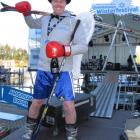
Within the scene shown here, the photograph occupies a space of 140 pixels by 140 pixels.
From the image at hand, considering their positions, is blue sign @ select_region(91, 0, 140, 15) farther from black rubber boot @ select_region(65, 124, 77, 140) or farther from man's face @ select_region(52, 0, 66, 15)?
black rubber boot @ select_region(65, 124, 77, 140)

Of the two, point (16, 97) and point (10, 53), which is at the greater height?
point (10, 53)

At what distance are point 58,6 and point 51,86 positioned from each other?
1.97 ft

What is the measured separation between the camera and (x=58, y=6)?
2787 millimetres

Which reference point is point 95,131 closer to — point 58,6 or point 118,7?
point 58,6

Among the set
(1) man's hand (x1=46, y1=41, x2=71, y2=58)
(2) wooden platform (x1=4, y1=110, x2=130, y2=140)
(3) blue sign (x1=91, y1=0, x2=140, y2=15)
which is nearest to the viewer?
(1) man's hand (x1=46, y1=41, x2=71, y2=58)

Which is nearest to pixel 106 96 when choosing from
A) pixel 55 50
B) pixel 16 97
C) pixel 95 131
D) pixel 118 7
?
pixel 16 97

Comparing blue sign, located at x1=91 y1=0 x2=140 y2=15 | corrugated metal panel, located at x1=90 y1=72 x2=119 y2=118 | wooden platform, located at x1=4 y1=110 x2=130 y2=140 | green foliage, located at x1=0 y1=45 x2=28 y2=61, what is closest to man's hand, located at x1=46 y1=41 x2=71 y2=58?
wooden platform, located at x1=4 y1=110 x2=130 y2=140

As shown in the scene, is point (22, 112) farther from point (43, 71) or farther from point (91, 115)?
point (43, 71)

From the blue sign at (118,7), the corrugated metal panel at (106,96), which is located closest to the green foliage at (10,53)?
the blue sign at (118,7)

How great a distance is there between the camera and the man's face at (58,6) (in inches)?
109

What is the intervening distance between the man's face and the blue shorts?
47 cm

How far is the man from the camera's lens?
107 inches

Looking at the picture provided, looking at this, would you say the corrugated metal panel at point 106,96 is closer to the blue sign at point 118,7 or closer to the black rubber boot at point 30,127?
the black rubber boot at point 30,127

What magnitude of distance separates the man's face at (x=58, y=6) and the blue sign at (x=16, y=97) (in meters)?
2.03
